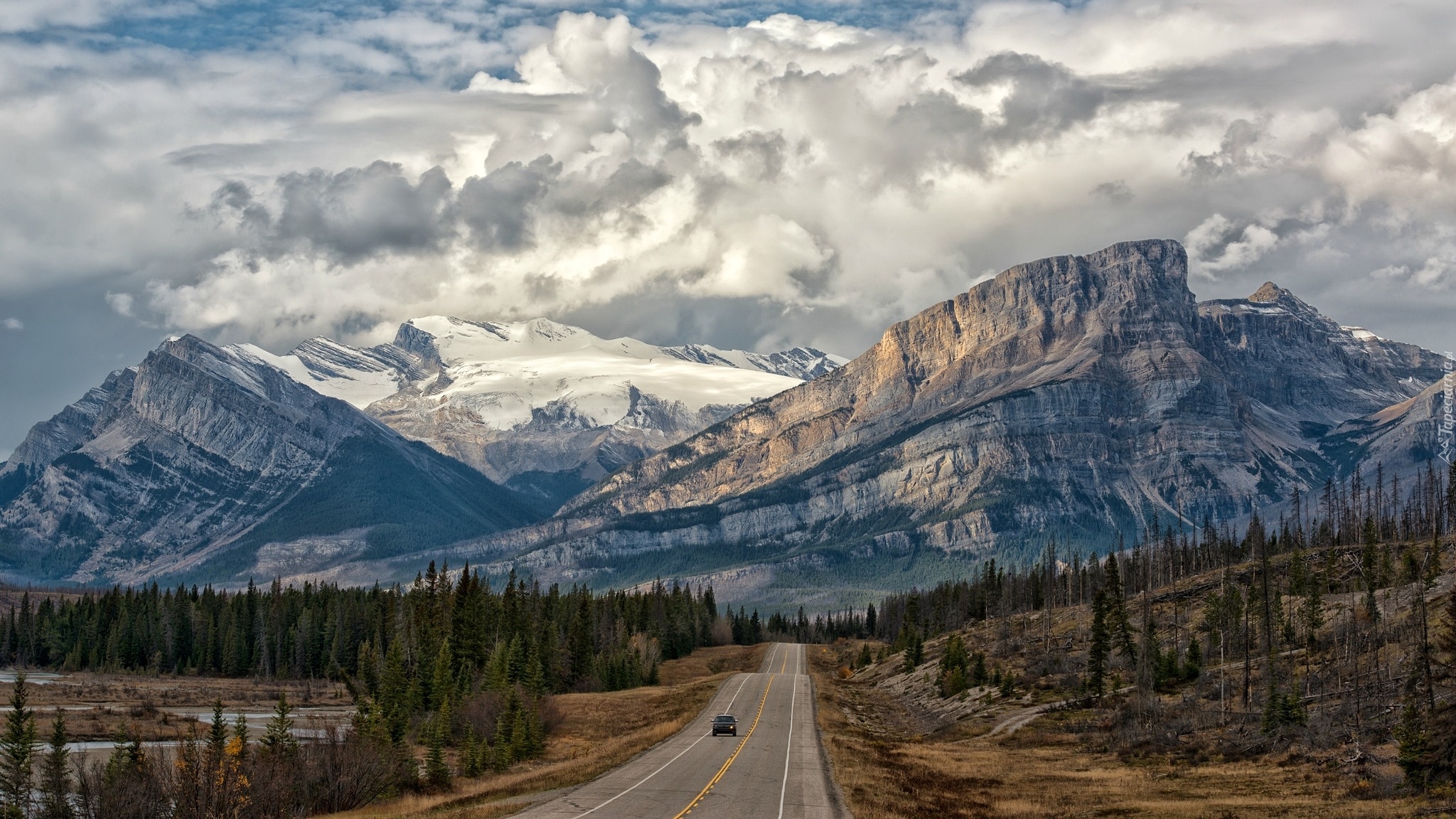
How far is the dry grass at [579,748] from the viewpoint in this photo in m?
65.5

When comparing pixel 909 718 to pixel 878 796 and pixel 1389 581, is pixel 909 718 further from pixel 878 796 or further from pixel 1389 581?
pixel 878 796

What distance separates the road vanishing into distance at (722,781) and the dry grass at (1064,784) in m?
2.13

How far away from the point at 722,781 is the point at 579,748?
135 feet

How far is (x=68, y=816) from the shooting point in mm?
73125

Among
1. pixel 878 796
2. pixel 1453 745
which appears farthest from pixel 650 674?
pixel 1453 745

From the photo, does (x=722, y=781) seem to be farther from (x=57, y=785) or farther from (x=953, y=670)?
(x=953, y=670)

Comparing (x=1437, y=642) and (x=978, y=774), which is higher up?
(x=1437, y=642)

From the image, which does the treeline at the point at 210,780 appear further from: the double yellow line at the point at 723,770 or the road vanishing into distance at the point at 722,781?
the double yellow line at the point at 723,770

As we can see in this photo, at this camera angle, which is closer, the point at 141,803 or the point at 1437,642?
the point at 141,803

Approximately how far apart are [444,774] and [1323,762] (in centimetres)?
5293

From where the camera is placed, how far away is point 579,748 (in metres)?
108

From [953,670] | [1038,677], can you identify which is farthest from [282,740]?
[1038,677]

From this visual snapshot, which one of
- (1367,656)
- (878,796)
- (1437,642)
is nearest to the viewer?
(878,796)

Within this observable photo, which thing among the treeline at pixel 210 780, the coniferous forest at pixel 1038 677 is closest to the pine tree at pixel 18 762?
the treeline at pixel 210 780
